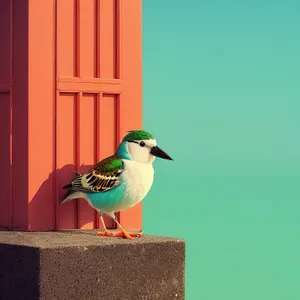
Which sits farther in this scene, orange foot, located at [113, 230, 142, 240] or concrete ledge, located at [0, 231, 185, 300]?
orange foot, located at [113, 230, 142, 240]

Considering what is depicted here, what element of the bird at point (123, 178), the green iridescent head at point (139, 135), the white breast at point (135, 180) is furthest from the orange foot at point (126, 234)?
the green iridescent head at point (139, 135)

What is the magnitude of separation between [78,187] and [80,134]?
499 millimetres

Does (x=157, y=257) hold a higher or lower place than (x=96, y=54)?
lower

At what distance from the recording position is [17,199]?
6750 mm

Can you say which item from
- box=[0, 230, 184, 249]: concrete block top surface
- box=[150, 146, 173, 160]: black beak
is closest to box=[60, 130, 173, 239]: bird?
box=[150, 146, 173, 160]: black beak

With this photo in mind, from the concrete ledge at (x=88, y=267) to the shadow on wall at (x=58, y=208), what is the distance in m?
0.13

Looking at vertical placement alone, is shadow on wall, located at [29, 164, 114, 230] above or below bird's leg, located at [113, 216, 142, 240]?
above

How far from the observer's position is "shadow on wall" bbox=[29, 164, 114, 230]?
663 cm

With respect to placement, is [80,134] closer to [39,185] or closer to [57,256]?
[39,185]

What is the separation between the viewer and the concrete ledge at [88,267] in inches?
233

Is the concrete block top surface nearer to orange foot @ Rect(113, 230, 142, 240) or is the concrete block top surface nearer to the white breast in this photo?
orange foot @ Rect(113, 230, 142, 240)

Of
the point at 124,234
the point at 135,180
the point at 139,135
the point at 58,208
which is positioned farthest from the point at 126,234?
the point at 139,135

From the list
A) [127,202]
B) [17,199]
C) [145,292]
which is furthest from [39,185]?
[145,292]

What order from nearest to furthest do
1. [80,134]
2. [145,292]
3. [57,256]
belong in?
[57,256] → [145,292] → [80,134]
